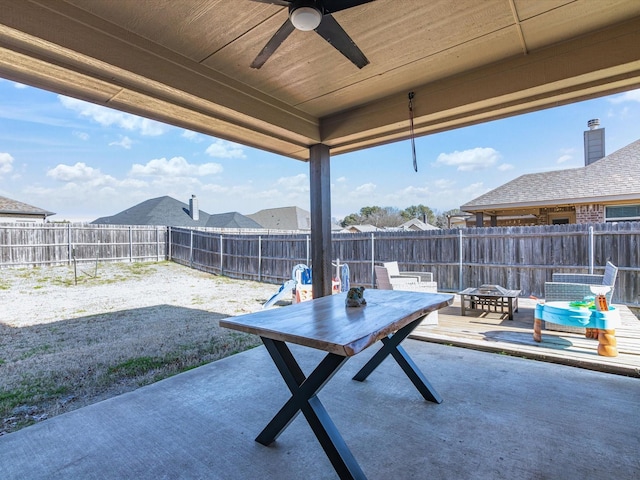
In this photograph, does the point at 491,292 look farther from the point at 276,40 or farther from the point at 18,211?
the point at 18,211

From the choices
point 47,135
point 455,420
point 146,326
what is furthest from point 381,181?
point 455,420

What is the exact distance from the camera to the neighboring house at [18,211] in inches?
521

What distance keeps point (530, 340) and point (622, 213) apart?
6.36 meters

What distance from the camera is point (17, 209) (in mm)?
13578

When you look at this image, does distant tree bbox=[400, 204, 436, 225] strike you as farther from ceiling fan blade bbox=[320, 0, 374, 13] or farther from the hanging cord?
ceiling fan blade bbox=[320, 0, 374, 13]

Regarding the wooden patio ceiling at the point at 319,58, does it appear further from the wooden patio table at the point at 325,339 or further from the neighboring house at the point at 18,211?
the neighboring house at the point at 18,211

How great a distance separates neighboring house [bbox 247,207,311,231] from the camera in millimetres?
25344

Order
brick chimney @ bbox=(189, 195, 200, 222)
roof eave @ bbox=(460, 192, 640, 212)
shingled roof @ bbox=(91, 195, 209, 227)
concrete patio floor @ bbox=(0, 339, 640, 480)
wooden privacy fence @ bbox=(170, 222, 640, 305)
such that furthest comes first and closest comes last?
1. brick chimney @ bbox=(189, 195, 200, 222)
2. shingled roof @ bbox=(91, 195, 209, 227)
3. roof eave @ bbox=(460, 192, 640, 212)
4. wooden privacy fence @ bbox=(170, 222, 640, 305)
5. concrete patio floor @ bbox=(0, 339, 640, 480)

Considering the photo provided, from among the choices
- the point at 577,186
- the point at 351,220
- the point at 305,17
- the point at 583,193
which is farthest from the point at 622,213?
the point at 351,220

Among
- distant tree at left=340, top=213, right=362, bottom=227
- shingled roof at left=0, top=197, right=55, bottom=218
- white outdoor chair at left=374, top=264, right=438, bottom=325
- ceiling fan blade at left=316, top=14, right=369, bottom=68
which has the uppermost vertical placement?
distant tree at left=340, top=213, right=362, bottom=227

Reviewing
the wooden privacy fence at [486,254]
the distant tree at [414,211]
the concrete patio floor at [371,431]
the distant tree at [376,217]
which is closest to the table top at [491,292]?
A: the wooden privacy fence at [486,254]

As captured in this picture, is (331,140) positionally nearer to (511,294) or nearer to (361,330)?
(361,330)

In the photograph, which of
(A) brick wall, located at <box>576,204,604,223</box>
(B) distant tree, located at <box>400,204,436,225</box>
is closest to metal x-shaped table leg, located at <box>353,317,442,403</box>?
(A) brick wall, located at <box>576,204,604,223</box>

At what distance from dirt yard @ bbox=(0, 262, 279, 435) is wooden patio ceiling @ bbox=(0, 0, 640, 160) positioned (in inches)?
91.2
